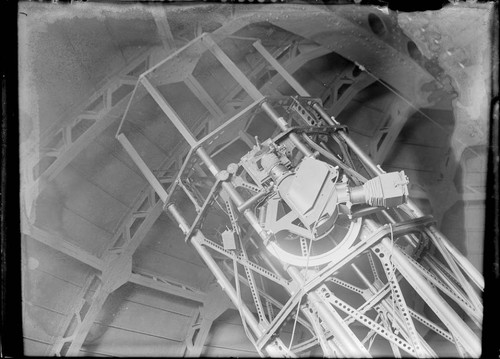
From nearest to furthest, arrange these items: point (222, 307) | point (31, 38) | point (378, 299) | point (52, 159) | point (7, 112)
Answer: point (7, 112), point (378, 299), point (31, 38), point (52, 159), point (222, 307)

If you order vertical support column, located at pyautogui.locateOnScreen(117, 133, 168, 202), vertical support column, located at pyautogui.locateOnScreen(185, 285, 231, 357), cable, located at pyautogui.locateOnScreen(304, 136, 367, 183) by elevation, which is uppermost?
vertical support column, located at pyautogui.locateOnScreen(117, 133, 168, 202)

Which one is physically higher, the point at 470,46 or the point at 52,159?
the point at 52,159

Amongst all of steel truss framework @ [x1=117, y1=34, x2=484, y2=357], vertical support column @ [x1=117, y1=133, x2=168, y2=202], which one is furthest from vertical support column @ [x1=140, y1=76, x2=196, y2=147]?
Answer: vertical support column @ [x1=117, y1=133, x2=168, y2=202]

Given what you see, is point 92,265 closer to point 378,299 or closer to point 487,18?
point 378,299

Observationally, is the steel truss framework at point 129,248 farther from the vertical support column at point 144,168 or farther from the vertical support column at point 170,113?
the vertical support column at point 170,113

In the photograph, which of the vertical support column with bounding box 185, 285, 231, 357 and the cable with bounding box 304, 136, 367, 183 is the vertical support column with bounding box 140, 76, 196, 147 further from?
the vertical support column with bounding box 185, 285, 231, 357

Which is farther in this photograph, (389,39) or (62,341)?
(62,341)

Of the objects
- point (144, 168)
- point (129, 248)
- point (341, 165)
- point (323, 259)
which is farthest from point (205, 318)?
point (341, 165)

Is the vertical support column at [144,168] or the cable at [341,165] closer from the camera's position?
the cable at [341,165]

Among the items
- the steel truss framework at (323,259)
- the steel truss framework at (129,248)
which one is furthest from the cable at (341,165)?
the steel truss framework at (129,248)

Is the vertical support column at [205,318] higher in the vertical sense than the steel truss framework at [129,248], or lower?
lower

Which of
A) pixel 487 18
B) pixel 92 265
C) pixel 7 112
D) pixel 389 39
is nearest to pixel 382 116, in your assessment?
pixel 389 39

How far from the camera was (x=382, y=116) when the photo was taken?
7.93m

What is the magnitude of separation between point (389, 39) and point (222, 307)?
5134 mm
